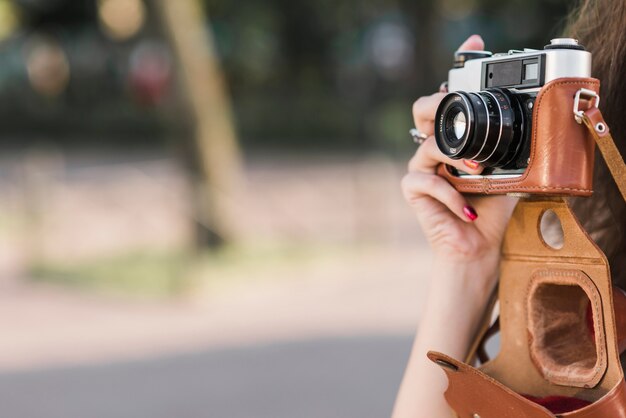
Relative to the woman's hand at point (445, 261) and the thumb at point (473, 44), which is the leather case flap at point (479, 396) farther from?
the thumb at point (473, 44)

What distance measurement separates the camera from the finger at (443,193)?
68.2 inches

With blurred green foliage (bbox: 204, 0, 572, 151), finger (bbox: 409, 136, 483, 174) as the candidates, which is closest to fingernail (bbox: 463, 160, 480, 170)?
finger (bbox: 409, 136, 483, 174)

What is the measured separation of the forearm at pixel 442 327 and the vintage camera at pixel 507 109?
→ 8.6 inches

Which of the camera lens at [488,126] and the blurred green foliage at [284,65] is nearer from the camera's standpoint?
the camera lens at [488,126]

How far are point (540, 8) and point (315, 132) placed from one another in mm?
6754

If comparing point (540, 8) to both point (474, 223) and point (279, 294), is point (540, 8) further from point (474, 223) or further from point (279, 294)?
point (474, 223)

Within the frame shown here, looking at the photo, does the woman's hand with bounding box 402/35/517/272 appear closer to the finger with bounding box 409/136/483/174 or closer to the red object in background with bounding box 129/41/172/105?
the finger with bounding box 409/136/483/174

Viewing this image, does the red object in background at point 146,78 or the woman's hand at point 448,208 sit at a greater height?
the red object in background at point 146,78

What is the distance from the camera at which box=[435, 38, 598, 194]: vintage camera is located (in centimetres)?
145

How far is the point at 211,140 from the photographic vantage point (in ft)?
30.3

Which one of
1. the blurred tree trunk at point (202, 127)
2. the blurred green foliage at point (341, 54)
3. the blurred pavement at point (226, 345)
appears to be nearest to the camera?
the blurred pavement at point (226, 345)

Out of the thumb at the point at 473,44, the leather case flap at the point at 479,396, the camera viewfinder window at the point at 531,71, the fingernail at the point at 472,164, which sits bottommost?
the leather case flap at the point at 479,396

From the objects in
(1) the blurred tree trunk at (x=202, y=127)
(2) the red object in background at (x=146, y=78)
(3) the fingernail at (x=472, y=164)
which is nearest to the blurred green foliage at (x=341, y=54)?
(2) the red object in background at (x=146, y=78)

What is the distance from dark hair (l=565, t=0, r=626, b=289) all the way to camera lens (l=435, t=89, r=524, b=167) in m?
0.27
